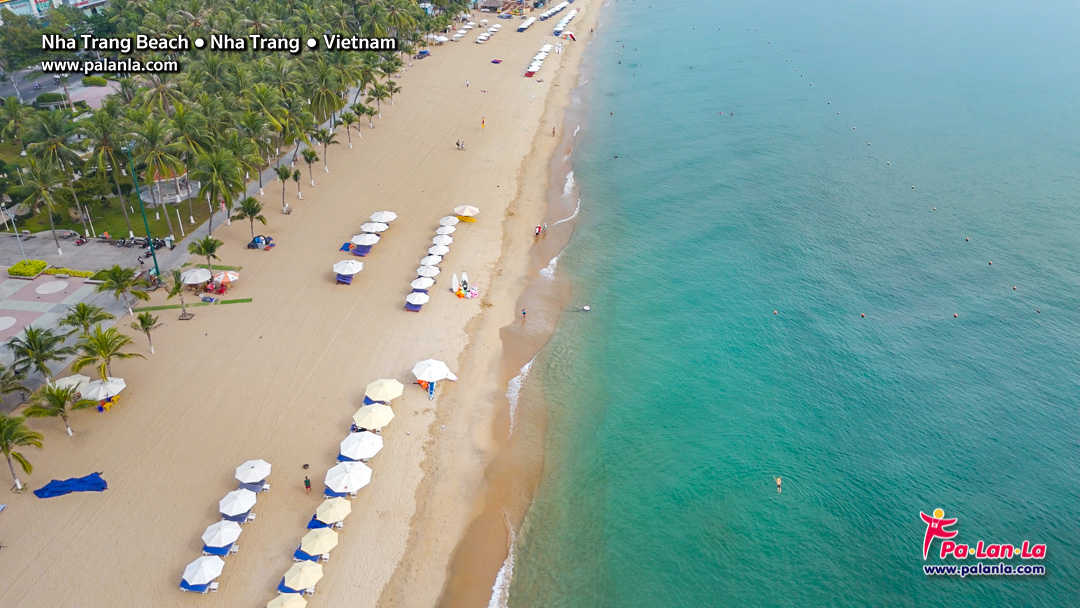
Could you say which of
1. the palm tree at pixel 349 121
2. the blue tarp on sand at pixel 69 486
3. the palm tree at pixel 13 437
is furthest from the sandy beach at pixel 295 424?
the palm tree at pixel 349 121

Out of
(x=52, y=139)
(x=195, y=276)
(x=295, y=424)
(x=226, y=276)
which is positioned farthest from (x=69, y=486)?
(x=52, y=139)

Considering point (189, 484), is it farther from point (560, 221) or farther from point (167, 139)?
point (560, 221)

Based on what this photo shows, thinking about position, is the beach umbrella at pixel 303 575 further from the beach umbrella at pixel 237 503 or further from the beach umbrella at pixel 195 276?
the beach umbrella at pixel 195 276

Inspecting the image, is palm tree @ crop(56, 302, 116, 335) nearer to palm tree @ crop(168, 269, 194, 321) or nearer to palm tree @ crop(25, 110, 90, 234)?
palm tree @ crop(168, 269, 194, 321)

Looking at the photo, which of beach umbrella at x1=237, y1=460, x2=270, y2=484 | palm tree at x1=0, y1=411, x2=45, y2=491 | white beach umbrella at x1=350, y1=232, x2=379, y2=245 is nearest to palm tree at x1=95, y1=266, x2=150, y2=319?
palm tree at x1=0, y1=411, x2=45, y2=491

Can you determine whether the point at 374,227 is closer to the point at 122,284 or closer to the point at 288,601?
the point at 122,284

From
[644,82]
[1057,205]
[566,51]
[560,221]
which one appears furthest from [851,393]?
[566,51]
